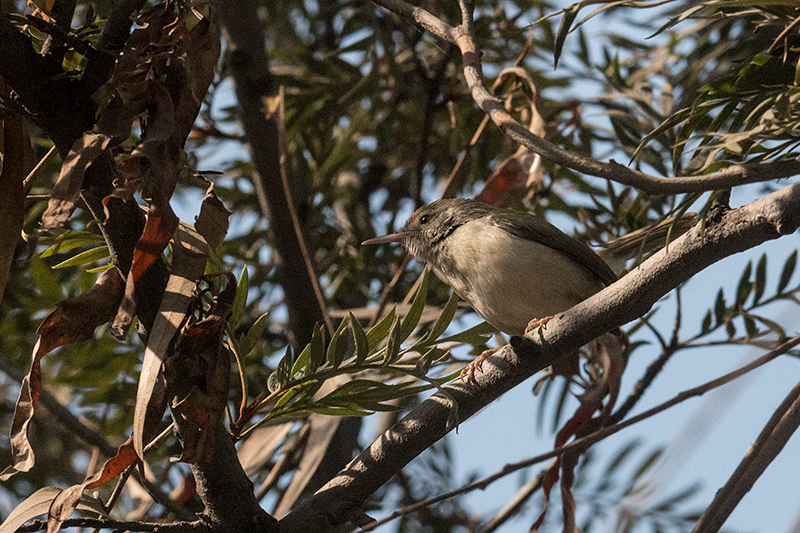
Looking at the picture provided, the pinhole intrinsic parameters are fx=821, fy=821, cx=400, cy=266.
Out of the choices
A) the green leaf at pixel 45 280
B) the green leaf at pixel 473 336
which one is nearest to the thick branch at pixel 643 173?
the green leaf at pixel 473 336

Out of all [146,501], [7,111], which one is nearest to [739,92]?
[7,111]

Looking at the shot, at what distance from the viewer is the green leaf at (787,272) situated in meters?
3.33

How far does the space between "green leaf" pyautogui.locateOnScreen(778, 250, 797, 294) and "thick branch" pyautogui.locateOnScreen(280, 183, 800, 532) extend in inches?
71.3

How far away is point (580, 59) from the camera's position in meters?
4.40

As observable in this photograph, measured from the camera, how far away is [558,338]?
6.26 feet

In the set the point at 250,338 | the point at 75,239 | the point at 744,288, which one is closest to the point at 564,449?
the point at 250,338

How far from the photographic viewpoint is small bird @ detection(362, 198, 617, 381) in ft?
10.5

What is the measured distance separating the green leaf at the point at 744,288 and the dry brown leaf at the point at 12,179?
8.97 ft

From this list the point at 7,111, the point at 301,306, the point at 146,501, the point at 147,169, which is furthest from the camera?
the point at 301,306

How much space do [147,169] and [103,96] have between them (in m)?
0.17

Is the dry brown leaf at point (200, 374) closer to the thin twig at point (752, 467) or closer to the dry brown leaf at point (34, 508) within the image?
the dry brown leaf at point (34, 508)

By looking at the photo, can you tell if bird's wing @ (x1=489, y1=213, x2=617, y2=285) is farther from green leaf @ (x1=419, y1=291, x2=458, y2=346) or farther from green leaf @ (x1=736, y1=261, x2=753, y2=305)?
green leaf @ (x1=419, y1=291, x2=458, y2=346)

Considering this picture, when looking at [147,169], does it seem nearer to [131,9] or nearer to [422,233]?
[131,9]

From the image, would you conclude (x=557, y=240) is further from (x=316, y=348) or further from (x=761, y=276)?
(x=316, y=348)
